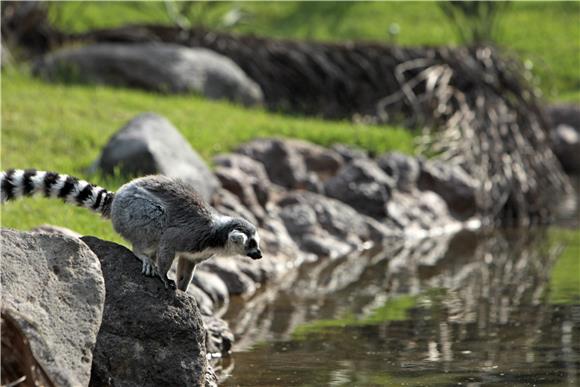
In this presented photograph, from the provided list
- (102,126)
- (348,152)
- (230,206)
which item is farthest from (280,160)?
(230,206)

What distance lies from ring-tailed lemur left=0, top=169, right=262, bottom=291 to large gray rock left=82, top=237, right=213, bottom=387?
203mm

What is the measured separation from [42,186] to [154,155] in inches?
245

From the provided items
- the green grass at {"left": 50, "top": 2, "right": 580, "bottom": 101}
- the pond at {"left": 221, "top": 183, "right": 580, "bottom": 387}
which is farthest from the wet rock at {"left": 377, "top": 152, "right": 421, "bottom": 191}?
the green grass at {"left": 50, "top": 2, "right": 580, "bottom": 101}

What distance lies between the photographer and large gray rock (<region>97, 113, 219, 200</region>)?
48.8 feet

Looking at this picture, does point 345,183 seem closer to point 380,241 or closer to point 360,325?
point 380,241

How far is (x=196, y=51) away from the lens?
23.0 metres

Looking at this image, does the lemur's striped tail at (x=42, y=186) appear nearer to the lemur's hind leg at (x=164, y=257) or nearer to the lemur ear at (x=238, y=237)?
the lemur's hind leg at (x=164, y=257)

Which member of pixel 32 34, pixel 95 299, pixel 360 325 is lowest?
pixel 32 34

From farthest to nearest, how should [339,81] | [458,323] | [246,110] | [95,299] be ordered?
[339,81], [246,110], [458,323], [95,299]

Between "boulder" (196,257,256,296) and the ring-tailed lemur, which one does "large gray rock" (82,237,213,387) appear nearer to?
the ring-tailed lemur

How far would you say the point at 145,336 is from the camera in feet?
27.5

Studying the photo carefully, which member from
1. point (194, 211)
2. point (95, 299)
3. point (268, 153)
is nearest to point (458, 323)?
point (194, 211)

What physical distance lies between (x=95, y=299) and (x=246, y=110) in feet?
46.8

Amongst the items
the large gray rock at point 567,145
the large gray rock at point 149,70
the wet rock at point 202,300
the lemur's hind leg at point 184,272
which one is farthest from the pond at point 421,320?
the large gray rock at point 567,145
